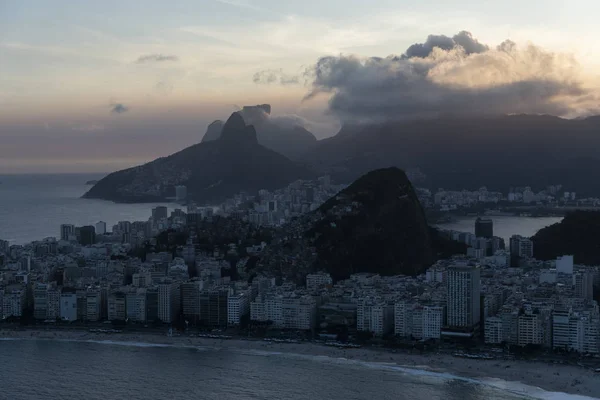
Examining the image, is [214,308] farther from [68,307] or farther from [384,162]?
[384,162]

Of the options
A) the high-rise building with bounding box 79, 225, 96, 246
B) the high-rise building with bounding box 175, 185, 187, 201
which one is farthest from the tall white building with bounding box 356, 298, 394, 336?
the high-rise building with bounding box 175, 185, 187, 201

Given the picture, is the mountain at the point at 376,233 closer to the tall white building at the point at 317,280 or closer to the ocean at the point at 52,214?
the tall white building at the point at 317,280

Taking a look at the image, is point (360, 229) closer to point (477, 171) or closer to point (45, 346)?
point (45, 346)

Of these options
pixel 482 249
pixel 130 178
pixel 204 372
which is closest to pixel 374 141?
pixel 130 178

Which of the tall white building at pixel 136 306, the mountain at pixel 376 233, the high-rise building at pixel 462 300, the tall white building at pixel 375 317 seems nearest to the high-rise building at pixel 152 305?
the tall white building at pixel 136 306

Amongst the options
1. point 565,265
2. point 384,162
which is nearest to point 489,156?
point 384,162

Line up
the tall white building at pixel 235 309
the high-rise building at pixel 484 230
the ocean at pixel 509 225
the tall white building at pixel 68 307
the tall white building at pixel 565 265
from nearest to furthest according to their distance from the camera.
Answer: the tall white building at pixel 235 309 < the tall white building at pixel 68 307 < the tall white building at pixel 565 265 < the high-rise building at pixel 484 230 < the ocean at pixel 509 225

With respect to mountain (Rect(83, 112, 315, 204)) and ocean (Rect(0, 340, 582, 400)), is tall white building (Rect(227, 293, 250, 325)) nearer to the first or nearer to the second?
ocean (Rect(0, 340, 582, 400))
